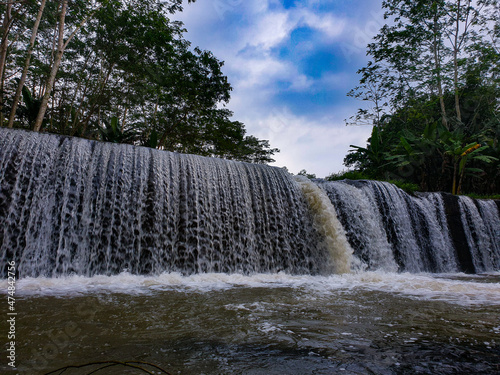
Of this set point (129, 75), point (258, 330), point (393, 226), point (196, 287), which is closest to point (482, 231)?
point (393, 226)

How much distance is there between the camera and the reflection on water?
1.73m

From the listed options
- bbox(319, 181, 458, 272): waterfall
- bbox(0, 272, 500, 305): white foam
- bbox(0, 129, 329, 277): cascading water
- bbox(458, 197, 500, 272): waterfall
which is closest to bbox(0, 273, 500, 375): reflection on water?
bbox(0, 272, 500, 305): white foam

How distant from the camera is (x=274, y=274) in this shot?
21.3 ft

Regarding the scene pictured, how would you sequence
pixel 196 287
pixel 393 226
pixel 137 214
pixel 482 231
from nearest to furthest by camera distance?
pixel 196 287 → pixel 137 214 → pixel 393 226 → pixel 482 231

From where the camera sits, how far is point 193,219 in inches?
258

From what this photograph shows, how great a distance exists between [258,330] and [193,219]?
4400mm

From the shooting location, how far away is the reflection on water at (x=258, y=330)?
5.66 feet

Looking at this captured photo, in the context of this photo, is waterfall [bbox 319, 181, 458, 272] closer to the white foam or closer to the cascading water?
the cascading water

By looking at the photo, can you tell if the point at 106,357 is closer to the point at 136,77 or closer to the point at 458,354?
the point at 458,354

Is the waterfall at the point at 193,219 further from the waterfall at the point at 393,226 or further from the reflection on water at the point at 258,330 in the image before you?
the reflection on water at the point at 258,330

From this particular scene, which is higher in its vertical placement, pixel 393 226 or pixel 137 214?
pixel 137 214

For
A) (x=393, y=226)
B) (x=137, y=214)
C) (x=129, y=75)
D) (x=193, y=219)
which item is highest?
(x=129, y=75)

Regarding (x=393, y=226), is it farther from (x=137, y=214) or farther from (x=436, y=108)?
(x=436, y=108)

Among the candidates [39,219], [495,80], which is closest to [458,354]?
[39,219]
